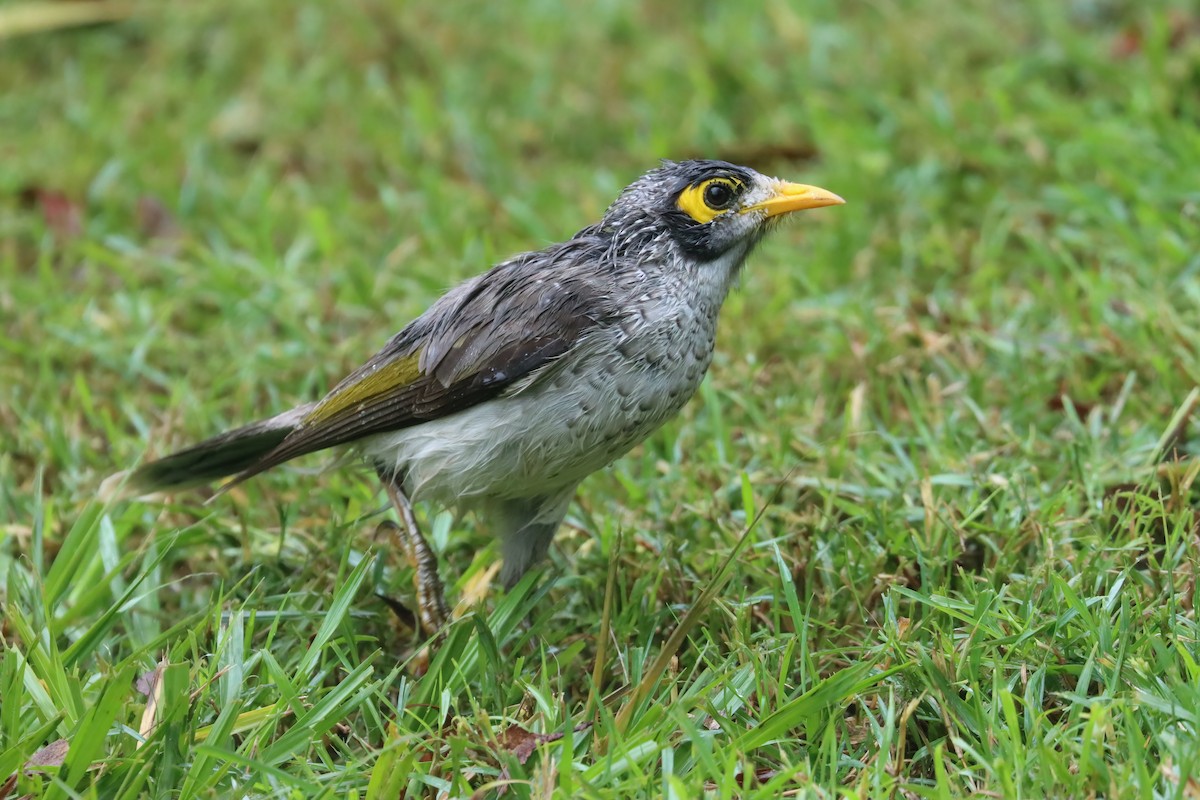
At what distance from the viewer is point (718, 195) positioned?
14.9 feet

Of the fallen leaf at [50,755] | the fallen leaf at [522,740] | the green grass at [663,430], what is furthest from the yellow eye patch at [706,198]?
the fallen leaf at [50,755]

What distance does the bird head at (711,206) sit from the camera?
178 inches

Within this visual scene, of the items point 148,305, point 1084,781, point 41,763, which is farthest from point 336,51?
point 1084,781

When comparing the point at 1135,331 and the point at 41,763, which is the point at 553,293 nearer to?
the point at 41,763

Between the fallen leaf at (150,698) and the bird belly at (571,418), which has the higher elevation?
the bird belly at (571,418)

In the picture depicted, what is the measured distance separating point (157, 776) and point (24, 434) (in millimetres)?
2370

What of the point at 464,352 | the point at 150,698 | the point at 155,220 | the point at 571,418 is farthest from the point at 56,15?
the point at 150,698

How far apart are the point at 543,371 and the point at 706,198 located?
0.81m

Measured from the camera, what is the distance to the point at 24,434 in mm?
5473

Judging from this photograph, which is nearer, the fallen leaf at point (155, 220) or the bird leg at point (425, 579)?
the bird leg at point (425, 579)

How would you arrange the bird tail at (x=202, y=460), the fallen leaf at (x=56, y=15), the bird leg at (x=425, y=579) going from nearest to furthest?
the bird leg at (x=425, y=579)
the bird tail at (x=202, y=460)
the fallen leaf at (x=56, y=15)

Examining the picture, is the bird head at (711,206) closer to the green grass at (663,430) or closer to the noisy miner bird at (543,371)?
the noisy miner bird at (543,371)

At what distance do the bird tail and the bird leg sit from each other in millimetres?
586

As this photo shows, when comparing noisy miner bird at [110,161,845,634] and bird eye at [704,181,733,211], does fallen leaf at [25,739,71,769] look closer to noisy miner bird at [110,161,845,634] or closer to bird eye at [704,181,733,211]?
noisy miner bird at [110,161,845,634]
